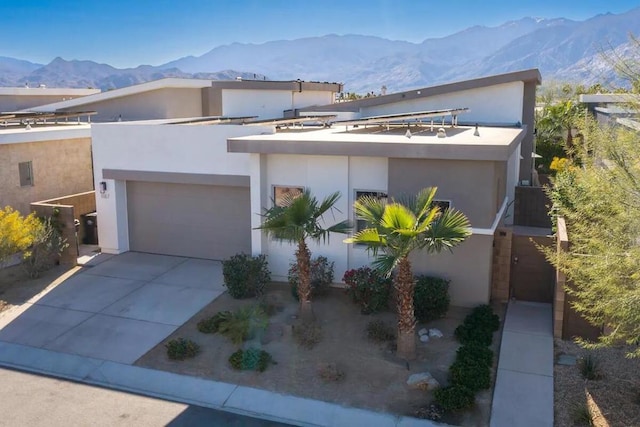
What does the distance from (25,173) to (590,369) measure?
17.2 m

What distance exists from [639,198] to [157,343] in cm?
885

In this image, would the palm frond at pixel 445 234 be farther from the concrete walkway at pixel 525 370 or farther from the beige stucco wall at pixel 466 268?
the beige stucco wall at pixel 466 268

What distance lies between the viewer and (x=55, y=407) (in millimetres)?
9594

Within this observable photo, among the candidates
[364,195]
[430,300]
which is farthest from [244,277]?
[430,300]

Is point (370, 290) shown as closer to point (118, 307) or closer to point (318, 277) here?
point (318, 277)

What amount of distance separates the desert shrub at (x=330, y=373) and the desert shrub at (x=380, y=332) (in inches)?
57.5

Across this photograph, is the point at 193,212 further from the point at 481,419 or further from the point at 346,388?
the point at 481,419

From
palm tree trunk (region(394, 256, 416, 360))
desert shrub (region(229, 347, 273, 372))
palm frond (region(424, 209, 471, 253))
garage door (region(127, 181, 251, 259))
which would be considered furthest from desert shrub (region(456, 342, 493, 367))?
garage door (region(127, 181, 251, 259))

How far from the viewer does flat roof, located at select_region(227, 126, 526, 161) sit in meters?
12.0

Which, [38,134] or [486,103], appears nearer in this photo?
[38,134]

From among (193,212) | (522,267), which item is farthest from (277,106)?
(522,267)

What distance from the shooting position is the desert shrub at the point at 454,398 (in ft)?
29.8

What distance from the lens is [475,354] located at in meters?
10.5

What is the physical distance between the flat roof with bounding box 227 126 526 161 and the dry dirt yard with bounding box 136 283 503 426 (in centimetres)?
351
